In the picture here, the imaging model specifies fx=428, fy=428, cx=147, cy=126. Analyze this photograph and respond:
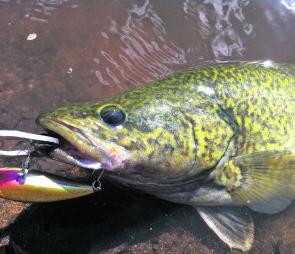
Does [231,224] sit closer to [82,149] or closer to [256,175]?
[256,175]

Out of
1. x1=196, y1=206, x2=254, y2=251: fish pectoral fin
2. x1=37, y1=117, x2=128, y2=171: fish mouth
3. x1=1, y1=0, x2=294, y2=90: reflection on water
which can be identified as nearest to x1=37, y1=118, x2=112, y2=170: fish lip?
x1=37, y1=117, x2=128, y2=171: fish mouth

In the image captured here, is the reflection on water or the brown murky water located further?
the reflection on water

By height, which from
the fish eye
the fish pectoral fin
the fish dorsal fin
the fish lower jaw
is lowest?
the fish pectoral fin

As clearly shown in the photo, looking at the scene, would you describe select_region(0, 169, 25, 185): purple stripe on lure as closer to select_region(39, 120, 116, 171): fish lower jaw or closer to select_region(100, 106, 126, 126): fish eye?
select_region(39, 120, 116, 171): fish lower jaw

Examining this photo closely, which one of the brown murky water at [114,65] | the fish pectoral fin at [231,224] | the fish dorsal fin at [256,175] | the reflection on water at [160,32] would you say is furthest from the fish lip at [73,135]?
Answer: the reflection on water at [160,32]

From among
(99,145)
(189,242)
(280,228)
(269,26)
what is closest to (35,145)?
(99,145)

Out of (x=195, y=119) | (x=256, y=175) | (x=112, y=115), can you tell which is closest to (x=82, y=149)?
(x=112, y=115)
